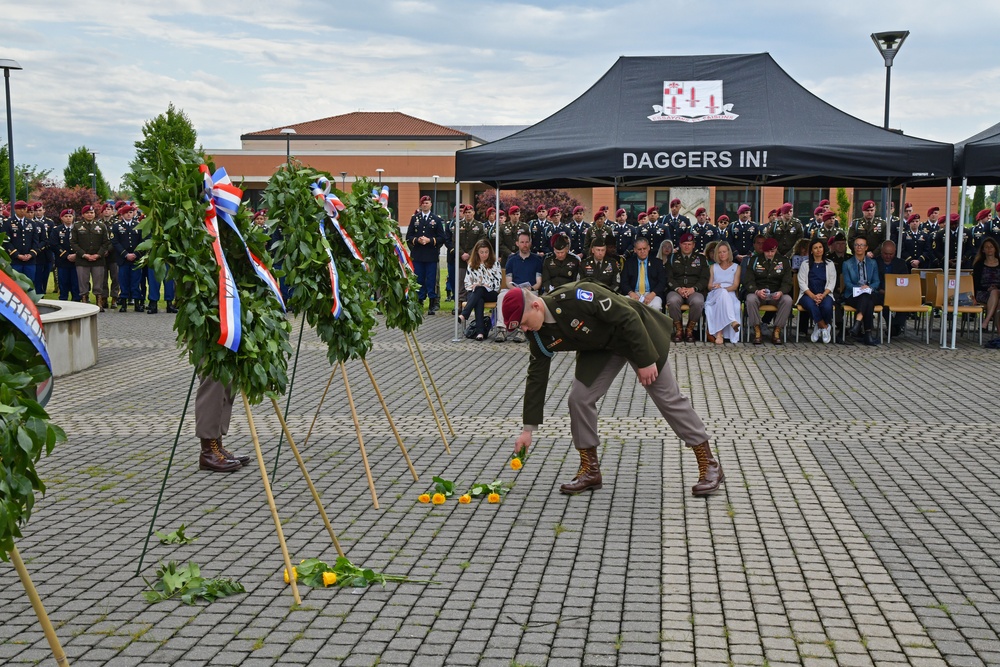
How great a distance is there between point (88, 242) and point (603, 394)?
17069 millimetres

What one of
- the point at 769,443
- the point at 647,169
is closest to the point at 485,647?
the point at 769,443

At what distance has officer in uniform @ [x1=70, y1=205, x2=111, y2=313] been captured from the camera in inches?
841

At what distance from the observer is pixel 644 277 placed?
16812 mm

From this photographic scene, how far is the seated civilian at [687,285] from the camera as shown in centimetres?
1666

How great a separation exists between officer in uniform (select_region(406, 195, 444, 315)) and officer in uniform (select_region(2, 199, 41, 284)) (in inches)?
318

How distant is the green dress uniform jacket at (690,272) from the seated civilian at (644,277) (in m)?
0.17

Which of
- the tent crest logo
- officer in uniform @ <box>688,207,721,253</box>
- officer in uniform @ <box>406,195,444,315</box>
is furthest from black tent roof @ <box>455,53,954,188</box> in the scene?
→ officer in uniform @ <box>406,195,444,315</box>

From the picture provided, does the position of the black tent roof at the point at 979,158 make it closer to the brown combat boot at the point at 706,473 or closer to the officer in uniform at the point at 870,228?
the officer in uniform at the point at 870,228

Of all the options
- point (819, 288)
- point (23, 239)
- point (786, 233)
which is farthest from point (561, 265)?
point (23, 239)

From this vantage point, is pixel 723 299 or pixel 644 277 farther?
pixel 644 277

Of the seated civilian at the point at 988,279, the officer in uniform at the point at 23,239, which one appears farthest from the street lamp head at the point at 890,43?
the officer in uniform at the point at 23,239

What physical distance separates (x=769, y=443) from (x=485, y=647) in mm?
5119

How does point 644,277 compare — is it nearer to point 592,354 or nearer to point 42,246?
point 592,354

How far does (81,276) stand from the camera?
854 inches
